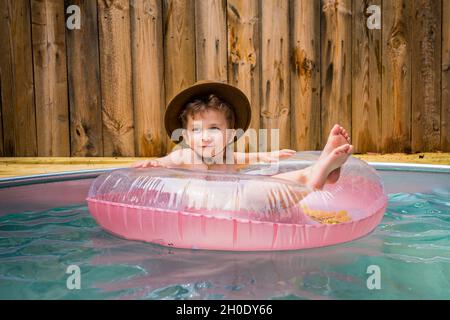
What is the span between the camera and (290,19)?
4.21 meters

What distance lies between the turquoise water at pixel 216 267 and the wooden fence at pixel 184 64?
207cm

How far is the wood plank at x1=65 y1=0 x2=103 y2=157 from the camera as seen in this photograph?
413cm

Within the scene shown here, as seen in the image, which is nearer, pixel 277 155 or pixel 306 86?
pixel 277 155

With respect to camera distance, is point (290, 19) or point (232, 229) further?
point (290, 19)

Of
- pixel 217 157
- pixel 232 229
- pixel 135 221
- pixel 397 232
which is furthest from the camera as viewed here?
pixel 217 157

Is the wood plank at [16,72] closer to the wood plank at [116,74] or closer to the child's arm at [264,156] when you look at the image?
the wood plank at [116,74]

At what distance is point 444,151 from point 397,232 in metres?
2.61

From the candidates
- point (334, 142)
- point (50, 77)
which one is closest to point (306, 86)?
point (50, 77)

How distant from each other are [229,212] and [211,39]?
2.71 meters

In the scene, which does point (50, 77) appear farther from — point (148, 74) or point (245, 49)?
point (245, 49)

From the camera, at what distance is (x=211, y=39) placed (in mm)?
4188

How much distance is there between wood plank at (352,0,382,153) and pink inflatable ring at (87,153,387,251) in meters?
2.37

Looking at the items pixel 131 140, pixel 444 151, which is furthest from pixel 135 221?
pixel 444 151
